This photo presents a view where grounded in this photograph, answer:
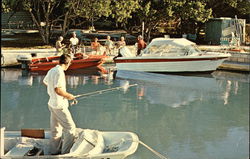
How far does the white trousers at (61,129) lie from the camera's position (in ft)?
23.3

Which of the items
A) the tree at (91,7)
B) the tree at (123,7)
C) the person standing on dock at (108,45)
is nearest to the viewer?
the person standing on dock at (108,45)

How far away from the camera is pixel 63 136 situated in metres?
7.48

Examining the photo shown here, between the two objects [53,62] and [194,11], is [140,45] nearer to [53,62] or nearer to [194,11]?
[53,62]

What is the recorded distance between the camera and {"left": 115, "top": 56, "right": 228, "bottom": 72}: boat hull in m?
21.7

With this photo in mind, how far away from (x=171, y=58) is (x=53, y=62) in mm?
5518

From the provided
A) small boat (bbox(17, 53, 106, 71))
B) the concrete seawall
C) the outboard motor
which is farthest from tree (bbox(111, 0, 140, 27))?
the outboard motor

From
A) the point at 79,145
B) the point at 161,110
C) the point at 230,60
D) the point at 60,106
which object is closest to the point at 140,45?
the point at 230,60

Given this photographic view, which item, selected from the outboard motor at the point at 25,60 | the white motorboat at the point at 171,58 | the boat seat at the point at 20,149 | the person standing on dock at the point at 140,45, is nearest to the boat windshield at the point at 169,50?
the white motorboat at the point at 171,58

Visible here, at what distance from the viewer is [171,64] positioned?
866 inches

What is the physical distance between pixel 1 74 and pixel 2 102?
607cm

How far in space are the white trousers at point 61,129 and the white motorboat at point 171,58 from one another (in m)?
14.8

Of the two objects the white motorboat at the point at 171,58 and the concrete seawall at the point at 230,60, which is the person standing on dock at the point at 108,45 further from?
the concrete seawall at the point at 230,60

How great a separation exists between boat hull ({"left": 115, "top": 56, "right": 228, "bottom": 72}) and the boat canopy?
409 mm

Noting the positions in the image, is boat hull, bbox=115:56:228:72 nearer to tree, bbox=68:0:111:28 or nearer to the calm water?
the calm water
